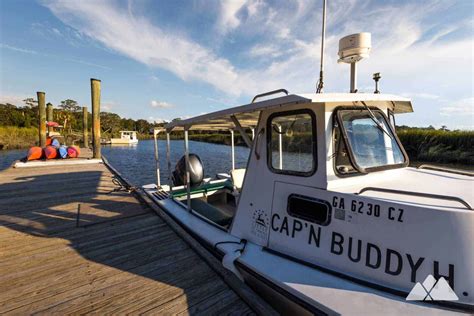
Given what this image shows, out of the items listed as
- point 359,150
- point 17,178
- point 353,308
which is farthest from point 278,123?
point 17,178

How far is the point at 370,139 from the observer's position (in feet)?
10.2

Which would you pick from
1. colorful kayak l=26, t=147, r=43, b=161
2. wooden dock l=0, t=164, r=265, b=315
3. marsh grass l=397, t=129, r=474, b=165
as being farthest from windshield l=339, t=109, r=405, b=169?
marsh grass l=397, t=129, r=474, b=165

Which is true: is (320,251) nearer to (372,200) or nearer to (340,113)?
(372,200)

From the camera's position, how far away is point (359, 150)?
2.99 metres

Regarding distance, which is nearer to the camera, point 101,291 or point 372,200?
point 372,200

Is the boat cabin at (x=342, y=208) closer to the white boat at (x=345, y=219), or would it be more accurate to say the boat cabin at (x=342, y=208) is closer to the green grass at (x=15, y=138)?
the white boat at (x=345, y=219)

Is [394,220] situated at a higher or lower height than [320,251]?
higher

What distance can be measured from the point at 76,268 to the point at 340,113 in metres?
4.06

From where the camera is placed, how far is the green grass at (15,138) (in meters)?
32.4

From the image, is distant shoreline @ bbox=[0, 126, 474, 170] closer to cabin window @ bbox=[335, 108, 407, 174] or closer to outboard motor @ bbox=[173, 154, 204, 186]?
outboard motor @ bbox=[173, 154, 204, 186]

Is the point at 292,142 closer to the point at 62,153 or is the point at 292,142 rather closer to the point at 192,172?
the point at 192,172

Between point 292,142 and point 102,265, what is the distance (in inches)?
125

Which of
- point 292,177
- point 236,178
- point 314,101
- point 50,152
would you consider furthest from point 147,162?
point 314,101

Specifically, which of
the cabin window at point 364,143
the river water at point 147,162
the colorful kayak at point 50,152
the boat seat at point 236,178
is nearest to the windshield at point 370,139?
the cabin window at point 364,143
